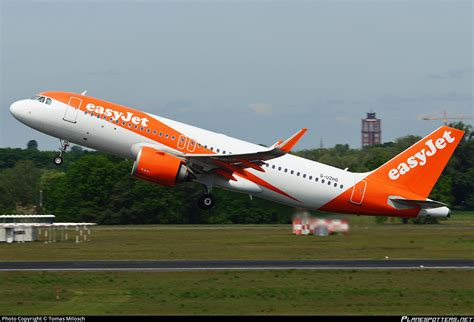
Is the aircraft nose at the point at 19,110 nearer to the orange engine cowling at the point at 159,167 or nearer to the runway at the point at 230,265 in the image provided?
the orange engine cowling at the point at 159,167

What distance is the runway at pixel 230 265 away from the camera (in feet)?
102

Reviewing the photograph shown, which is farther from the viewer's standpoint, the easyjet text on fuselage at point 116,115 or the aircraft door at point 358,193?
the aircraft door at point 358,193

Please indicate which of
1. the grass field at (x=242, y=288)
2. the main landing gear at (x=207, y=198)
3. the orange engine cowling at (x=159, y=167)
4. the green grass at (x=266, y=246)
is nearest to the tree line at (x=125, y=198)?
the green grass at (x=266, y=246)

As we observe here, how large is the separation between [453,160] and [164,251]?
69.0m

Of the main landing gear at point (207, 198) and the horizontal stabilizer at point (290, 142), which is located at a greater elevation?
the horizontal stabilizer at point (290, 142)

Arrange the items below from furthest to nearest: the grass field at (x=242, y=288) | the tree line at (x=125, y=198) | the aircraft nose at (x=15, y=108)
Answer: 1. the tree line at (x=125, y=198)
2. the aircraft nose at (x=15, y=108)
3. the grass field at (x=242, y=288)

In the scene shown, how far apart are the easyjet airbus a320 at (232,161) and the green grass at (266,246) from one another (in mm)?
1874

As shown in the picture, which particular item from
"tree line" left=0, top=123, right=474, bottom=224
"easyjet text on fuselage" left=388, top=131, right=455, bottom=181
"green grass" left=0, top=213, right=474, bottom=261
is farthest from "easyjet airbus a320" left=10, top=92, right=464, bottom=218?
"tree line" left=0, top=123, right=474, bottom=224

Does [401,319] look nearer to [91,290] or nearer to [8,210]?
[91,290]

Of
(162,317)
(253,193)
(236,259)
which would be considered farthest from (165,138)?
(162,317)

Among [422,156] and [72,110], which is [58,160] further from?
[422,156]

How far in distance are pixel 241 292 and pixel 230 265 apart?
6808 millimetres

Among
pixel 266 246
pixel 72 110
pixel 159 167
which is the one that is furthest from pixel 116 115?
pixel 266 246

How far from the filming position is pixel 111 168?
87.2 meters
